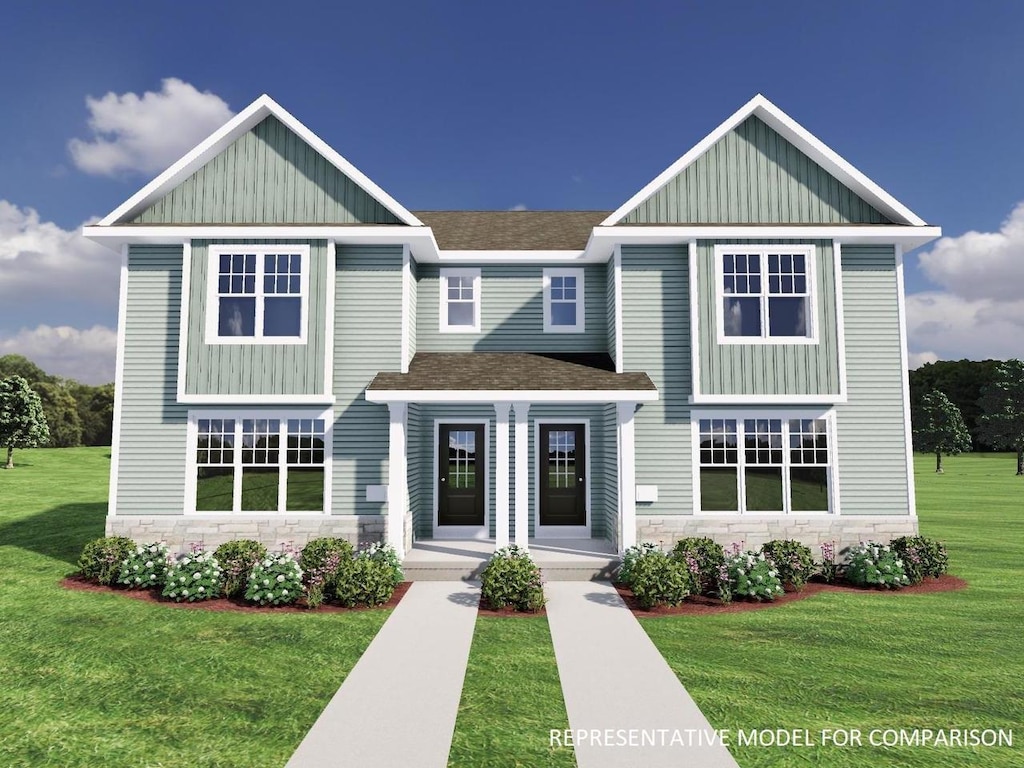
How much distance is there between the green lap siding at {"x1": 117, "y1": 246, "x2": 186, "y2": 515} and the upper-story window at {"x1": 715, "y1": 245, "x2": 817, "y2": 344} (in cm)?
1242

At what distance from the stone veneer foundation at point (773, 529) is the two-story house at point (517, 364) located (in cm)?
5

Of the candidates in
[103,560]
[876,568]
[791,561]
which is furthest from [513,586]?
[103,560]

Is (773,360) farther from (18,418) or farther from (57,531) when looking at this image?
(18,418)

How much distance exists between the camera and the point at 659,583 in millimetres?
9617

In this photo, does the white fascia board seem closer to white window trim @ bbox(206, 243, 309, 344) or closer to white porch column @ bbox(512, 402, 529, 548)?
white porch column @ bbox(512, 402, 529, 548)

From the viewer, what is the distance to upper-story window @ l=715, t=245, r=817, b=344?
40.0 ft

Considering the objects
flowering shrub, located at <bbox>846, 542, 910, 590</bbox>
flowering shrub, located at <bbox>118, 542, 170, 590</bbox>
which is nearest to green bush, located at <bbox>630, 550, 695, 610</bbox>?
flowering shrub, located at <bbox>846, 542, 910, 590</bbox>

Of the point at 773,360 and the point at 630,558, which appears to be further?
the point at 773,360

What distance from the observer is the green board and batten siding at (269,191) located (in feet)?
41.1

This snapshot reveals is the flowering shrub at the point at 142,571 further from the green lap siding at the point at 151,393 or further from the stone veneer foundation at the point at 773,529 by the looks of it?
the stone veneer foundation at the point at 773,529

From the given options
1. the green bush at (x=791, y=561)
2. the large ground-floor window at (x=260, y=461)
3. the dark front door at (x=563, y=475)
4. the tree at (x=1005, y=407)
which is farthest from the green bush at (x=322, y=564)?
the tree at (x=1005, y=407)

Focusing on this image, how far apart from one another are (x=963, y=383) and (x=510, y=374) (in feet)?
266

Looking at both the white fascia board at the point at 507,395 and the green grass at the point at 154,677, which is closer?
the green grass at the point at 154,677

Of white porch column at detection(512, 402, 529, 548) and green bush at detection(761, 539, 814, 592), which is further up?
white porch column at detection(512, 402, 529, 548)
